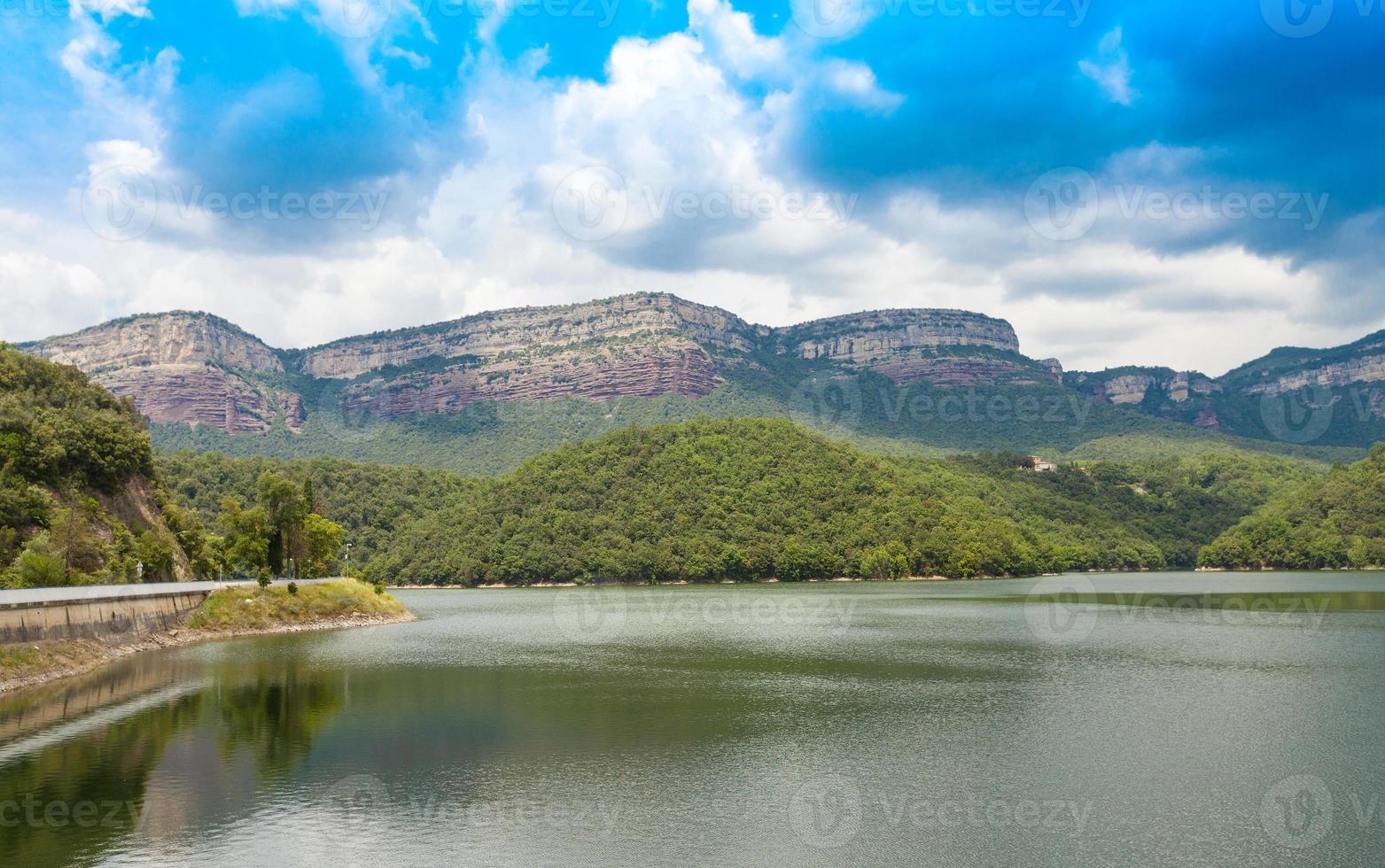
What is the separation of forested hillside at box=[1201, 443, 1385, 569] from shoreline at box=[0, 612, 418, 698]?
499ft

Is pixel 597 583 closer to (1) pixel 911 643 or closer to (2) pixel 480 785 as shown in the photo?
(1) pixel 911 643

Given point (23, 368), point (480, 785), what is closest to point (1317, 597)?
point (480, 785)

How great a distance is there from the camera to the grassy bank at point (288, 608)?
72.5 m

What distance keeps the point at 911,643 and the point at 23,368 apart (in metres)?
82.4

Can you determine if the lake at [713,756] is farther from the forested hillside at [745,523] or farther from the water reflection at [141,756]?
the forested hillside at [745,523]
